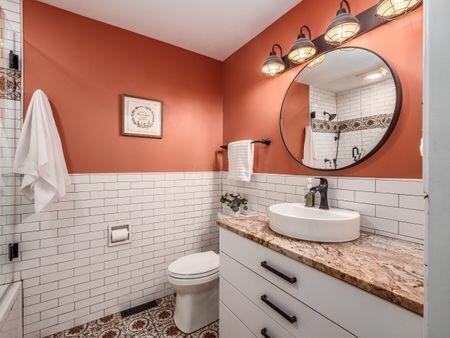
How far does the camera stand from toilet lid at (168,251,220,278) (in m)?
1.64

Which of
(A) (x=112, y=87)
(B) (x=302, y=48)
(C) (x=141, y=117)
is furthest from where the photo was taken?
(C) (x=141, y=117)

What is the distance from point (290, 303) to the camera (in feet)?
3.05

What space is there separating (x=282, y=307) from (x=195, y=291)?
929mm

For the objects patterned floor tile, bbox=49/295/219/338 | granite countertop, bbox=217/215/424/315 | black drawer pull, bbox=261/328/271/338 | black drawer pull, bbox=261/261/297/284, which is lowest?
patterned floor tile, bbox=49/295/219/338

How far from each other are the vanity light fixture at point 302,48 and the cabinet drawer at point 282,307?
1429 millimetres

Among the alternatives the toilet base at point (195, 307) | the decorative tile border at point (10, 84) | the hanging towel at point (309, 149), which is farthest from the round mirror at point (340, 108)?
the decorative tile border at point (10, 84)

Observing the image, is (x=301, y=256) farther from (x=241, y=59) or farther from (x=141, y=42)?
(x=141, y=42)

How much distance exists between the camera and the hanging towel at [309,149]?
4.94ft

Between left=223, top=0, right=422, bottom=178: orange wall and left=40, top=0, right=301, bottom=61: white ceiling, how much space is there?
141mm

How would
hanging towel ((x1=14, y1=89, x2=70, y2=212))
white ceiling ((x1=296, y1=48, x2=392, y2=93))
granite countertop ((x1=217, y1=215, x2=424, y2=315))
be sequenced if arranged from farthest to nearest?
hanging towel ((x1=14, y1=89, x2=70, y2=212))
white ceiling ((x1=296, y1=48, x2=392, y2=93))
granite countertop ((x1=217, y1=215, x2=424, y2=315))

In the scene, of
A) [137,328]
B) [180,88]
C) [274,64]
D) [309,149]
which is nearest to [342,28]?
[274,64]

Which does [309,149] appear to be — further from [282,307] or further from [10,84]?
[10,84]

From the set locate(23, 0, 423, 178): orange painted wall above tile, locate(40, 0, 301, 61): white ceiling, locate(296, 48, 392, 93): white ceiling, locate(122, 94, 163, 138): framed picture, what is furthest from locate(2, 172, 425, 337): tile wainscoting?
locate(40, 0, 301, 61): white ceiling

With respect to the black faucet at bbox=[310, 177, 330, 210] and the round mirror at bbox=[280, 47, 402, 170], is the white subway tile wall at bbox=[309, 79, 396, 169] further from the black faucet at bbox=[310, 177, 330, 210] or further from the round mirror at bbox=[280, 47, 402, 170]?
the black faucet at bbox=[310, 177, 330, 210]
